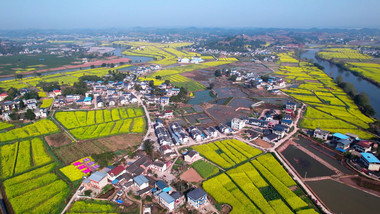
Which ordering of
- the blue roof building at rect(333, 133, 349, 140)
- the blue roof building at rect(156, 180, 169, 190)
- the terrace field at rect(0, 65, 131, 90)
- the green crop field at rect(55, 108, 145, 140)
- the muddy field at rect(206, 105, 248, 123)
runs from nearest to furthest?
the blue roof building at rect(156, 180, 169, 190) → the blue roof building at rect(333, 133, 349, 140) → the green crop field at rect(55, 108, 145, 140) → the muddy field at rect(206, 105, 248, 123) → the terrace field at rect(0, 65, 131, 90)

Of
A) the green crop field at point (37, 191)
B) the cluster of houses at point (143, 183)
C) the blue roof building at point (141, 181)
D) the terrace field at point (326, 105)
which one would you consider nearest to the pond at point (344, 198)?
the cluster of houses at point (143, 183)

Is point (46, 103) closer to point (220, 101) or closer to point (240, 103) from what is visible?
point (220, 101)

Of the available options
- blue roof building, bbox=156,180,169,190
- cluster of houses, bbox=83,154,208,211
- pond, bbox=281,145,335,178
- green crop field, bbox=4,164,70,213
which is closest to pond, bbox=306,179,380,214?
pond, bbox=281,145,335,178

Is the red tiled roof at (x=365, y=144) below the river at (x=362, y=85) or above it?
above

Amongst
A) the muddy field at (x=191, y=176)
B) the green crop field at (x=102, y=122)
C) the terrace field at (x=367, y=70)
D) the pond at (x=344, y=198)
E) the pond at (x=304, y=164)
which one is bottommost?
the pond at (x=344, y=198)

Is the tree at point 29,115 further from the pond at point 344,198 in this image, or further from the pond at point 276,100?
the pond at point 276,100

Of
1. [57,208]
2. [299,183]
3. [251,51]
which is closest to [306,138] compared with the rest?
[299,183]

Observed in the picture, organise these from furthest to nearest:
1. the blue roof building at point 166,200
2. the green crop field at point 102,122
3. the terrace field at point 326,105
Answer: the terrace field at point 326,105, the green crop field at point 102,122, the blue roof building at point 166,200

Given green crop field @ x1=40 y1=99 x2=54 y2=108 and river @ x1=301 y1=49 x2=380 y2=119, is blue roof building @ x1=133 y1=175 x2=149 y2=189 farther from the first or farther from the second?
river @ x1=301 y1=49 x2=380 y2=119
